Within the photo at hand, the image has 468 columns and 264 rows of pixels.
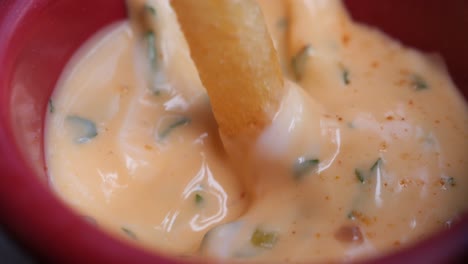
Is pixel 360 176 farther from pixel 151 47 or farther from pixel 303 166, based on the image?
pixel 151 47

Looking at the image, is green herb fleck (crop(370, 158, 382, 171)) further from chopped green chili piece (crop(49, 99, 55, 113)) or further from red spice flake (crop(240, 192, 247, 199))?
chopped green chili piece (crop(49, 99, 55, 113))

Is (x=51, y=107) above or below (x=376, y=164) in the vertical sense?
above

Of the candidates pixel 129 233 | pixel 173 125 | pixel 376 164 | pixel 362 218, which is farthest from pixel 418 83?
pixel 129 233

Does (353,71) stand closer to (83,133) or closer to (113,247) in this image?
(83,133)

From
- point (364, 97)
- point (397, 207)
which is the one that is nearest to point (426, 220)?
point (397, 207)

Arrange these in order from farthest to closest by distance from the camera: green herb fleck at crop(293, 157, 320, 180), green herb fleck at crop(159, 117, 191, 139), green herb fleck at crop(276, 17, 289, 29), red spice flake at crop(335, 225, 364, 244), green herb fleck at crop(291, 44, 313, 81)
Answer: green herb fleck at crop(276, 17, 289, 29)
green herb fleck at crop(291, 44, 313, 81)
green herb fleck at crop(159, 117, 191, 139)
green herb fleck at crop(293, 157, 320, 180)
red spice flake at crop(335, 225, 364, 244)

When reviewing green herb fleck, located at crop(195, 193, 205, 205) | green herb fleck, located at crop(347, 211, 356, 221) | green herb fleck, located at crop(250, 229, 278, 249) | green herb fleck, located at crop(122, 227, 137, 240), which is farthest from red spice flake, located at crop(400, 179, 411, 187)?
green herb fleck, located at crop(122, 227, 137, 240)

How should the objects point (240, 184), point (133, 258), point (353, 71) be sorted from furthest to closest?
point (353, 71) → point (240, 184) → point (133, 258)
